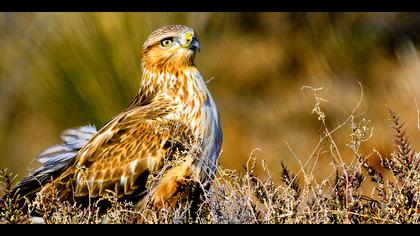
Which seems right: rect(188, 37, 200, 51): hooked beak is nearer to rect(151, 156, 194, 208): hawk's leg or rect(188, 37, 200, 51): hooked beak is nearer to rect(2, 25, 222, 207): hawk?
rect(2, 25, 222, 207): hawk

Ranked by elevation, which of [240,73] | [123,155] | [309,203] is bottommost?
[309,203]

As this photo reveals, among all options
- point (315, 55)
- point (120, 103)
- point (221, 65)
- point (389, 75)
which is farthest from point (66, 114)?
point (389, 75)

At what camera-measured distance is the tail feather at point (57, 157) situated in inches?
237

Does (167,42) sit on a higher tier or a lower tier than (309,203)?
higher

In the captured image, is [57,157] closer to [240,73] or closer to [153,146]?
[153,146]

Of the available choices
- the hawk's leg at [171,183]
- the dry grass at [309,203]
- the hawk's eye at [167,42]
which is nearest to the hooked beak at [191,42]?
the hawk's eye at [167,42]

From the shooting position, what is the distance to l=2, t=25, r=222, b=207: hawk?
557 cm

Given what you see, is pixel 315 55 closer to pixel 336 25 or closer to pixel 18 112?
Answer: pixel 336 25

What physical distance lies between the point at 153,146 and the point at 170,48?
0.92 meters

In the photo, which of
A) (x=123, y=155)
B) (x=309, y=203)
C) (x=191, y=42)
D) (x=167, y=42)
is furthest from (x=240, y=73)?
(x=309, y=203)

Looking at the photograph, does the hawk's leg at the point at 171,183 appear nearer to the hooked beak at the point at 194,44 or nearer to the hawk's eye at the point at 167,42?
the hooked beak at the point at 194,44

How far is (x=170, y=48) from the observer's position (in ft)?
21.5

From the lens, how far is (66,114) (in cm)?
771

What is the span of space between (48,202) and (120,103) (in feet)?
10.3
